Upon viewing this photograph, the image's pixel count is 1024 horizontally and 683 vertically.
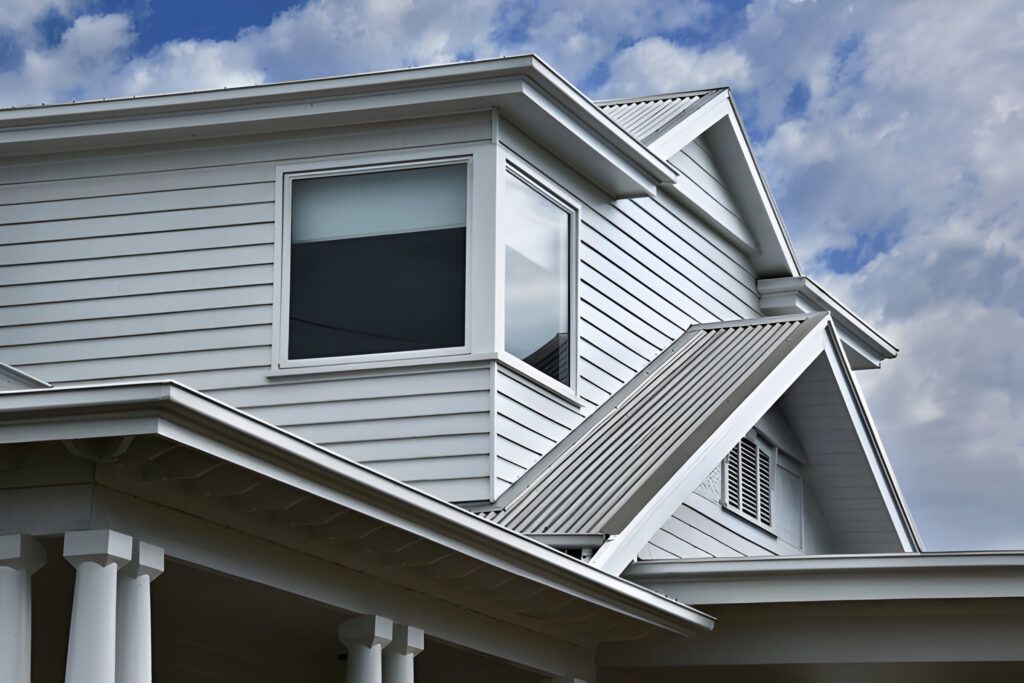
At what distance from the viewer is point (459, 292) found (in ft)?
39.3

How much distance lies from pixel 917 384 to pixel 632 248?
21.0m

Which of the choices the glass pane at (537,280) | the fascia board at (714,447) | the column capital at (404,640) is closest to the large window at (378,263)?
the glass pane at (537,280)

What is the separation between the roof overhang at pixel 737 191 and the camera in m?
15.0

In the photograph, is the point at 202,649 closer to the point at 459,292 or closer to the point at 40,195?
the point at 459,292

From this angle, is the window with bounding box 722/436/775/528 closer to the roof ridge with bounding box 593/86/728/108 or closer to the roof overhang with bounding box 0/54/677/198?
the roof overhang with bounding box 0/54/677/198

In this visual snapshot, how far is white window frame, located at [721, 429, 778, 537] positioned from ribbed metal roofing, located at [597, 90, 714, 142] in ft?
8.54

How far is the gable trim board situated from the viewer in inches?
421

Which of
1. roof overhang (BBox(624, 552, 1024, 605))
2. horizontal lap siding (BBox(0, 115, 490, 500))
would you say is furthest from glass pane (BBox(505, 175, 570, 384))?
roof overhang (BBox(624, 552, 1024, 605))

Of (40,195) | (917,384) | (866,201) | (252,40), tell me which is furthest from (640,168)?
(252,40)

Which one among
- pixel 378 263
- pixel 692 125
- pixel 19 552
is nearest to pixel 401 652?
pixel 19 552

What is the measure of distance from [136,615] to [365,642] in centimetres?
186

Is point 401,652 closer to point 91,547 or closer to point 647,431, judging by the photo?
point 91,547

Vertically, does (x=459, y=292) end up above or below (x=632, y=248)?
below

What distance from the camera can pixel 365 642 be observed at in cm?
848
